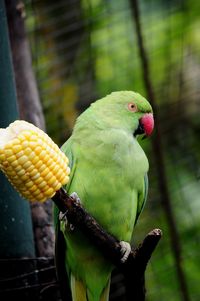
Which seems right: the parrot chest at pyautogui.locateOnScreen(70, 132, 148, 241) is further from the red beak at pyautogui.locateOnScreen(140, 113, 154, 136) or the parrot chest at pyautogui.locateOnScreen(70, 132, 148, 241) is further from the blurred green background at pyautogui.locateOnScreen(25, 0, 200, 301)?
the blurred green background at pyautogui.locateOnScreen(25, 0, 200, 301)

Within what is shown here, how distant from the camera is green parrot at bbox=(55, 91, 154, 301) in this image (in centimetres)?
287

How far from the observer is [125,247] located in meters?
2.67

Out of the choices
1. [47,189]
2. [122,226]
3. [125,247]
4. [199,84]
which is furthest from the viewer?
[199,84]

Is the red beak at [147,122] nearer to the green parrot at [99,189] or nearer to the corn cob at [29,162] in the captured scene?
the green parrot at [99,189]

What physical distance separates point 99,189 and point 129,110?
0.48 meters

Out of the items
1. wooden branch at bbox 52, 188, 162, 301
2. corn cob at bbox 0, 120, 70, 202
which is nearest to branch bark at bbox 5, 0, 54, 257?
wooden branch at bbox 52, 188, 162, 301

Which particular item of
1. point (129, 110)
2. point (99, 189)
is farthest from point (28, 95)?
point (99, 189)

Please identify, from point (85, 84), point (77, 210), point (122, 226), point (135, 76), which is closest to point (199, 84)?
point (135, 76)

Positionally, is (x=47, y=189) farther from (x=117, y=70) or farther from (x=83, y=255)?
(x=117, y=70)

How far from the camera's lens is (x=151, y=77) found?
14.3 feet

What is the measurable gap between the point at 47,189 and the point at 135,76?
2.46 m

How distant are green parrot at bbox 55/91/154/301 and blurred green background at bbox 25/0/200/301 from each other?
49.7 inches

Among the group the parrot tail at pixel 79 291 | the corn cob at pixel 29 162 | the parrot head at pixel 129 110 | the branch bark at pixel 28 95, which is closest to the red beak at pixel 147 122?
the parrot head at pixel 129 110

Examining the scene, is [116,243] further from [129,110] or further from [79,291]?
[129,110]
